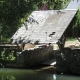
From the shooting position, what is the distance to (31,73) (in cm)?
1617

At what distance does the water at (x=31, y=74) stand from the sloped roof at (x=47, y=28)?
1844 mm

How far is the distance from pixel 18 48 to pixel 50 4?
7.06 meters

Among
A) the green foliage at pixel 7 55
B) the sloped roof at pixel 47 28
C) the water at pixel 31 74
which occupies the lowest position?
the water at pixel 31 74

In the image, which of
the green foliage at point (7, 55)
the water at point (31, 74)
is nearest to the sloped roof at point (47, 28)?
the green foliage at point (7, 55)

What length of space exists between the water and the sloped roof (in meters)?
1.84

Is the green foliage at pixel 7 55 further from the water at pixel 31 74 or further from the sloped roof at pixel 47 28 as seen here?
the sloped roof at pixel 47 28

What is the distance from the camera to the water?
14.8 m

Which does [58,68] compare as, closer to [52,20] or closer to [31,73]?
[31,73]

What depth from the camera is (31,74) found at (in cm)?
1586

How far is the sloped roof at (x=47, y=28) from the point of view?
16.8 metres

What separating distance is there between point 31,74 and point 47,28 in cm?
342

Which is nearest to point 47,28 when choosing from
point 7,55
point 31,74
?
point 7,55

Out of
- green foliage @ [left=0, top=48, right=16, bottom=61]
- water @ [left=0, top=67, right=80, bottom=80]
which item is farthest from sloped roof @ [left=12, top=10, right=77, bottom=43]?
water @ [left=0, top=67, right=80, bottom=80]

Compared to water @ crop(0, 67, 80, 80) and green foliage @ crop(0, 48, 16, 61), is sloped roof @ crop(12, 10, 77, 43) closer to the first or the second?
green foliage @ crop(0, 48, 16, 61)
